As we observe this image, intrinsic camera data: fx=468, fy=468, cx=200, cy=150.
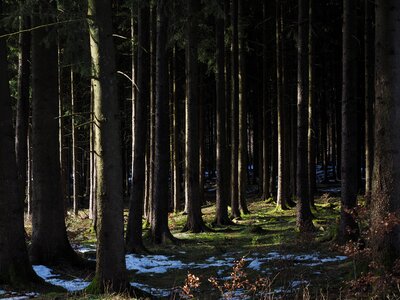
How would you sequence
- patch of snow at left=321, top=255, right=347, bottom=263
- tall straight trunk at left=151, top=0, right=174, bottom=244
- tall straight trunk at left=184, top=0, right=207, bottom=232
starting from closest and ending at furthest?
patch of snow at left=321, top=255, right=347, bottom=263, tall straight trunk at left=151, top=0, right=174, bottom=244, tall straight trunk at left=184, top=0, right=207, bottom=232

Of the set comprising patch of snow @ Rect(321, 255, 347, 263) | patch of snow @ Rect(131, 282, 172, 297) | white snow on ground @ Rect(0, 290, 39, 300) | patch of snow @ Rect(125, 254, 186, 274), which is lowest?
patch of snow @ Rect(125, 254, 186, 274)

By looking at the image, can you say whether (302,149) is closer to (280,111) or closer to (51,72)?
(280,111)

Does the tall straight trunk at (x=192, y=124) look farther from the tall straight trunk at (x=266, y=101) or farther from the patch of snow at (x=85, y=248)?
the tall straight trunk at (x=266, y=101)

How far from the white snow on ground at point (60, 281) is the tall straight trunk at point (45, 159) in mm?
394

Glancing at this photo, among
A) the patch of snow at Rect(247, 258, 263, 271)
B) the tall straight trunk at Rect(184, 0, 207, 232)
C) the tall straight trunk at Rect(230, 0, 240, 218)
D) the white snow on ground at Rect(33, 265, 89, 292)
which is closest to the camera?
the white snow on ground at Rect(33, 265, 89, 292)

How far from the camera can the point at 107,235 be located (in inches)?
277

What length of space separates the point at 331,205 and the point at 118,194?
14.6 metres

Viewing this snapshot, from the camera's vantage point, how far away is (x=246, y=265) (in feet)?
35.7

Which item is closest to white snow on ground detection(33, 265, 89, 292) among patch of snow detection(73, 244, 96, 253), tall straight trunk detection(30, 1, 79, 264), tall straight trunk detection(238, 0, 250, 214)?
tall straight trunk detection(30, 1, 79, 264)

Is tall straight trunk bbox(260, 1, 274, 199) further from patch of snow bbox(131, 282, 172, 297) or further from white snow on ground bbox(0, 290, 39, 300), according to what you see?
white snow on ground bbox(0, 290, 39, 300)

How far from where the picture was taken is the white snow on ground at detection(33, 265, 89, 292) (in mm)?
8238

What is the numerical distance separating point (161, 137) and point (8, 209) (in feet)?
22.2

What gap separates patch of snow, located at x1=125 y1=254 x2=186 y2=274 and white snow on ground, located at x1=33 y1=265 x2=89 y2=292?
2.11 m

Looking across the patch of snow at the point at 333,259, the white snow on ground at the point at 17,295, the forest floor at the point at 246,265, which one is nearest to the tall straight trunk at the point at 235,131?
the forest floor at the point at 246,265
